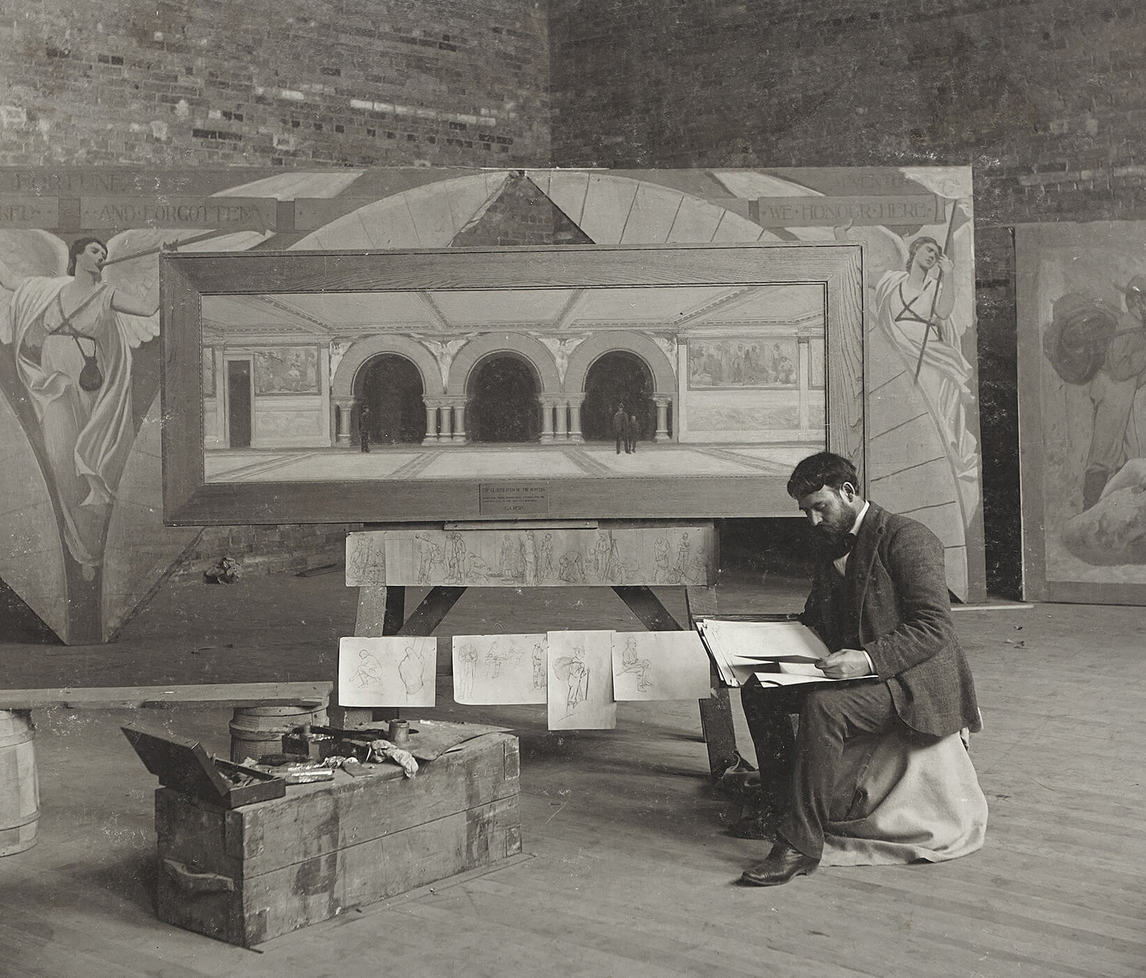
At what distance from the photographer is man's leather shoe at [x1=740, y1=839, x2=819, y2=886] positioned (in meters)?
3.58

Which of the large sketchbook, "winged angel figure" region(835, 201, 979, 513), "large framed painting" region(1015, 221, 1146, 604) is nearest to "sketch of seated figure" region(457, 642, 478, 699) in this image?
the large sketchbook

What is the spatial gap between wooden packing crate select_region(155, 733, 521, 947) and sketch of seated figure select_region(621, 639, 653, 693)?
95cm

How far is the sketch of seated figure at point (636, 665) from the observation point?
4.58 metres

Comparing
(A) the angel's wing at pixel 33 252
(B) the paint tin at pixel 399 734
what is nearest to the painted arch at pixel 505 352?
(B) the paint tin at pixel 399 734

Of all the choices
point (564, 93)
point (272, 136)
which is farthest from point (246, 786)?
point (564, 93)

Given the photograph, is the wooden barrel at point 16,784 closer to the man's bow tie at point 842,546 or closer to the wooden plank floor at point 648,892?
the wooden plank floor at point 648,892

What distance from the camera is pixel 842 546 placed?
398 cm

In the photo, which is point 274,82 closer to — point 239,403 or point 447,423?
point 239,403

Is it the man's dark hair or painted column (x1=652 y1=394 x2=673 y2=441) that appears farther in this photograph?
painted column (x1=652 y1=394 x2=673 y2=441)

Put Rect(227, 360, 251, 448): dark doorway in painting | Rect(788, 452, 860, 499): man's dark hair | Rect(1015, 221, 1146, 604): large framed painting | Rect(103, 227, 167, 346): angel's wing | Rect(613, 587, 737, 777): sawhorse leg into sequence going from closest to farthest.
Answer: Rect(788, 452, 860, 499): man's dark hair → Rect(613, 587, 737, 777): sawhorse leg → Rect(227, 360, 251, 448): dark doorway in painting → Rect(103, 227, 167, 346): angel's wing → Rect(1015, 221, 1146, 604): large framed painting

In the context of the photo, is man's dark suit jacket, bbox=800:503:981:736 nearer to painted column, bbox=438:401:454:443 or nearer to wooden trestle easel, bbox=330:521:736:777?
wooden trestle easel, bbox=330:521:736:777

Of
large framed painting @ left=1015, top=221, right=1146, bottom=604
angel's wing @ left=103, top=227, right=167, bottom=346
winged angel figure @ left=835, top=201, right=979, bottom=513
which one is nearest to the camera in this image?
angel's wing @ left=103, top=227, right=167, bottom=346

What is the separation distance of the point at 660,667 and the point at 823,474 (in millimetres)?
1095

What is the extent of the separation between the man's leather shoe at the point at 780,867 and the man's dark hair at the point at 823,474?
102 centimetres
